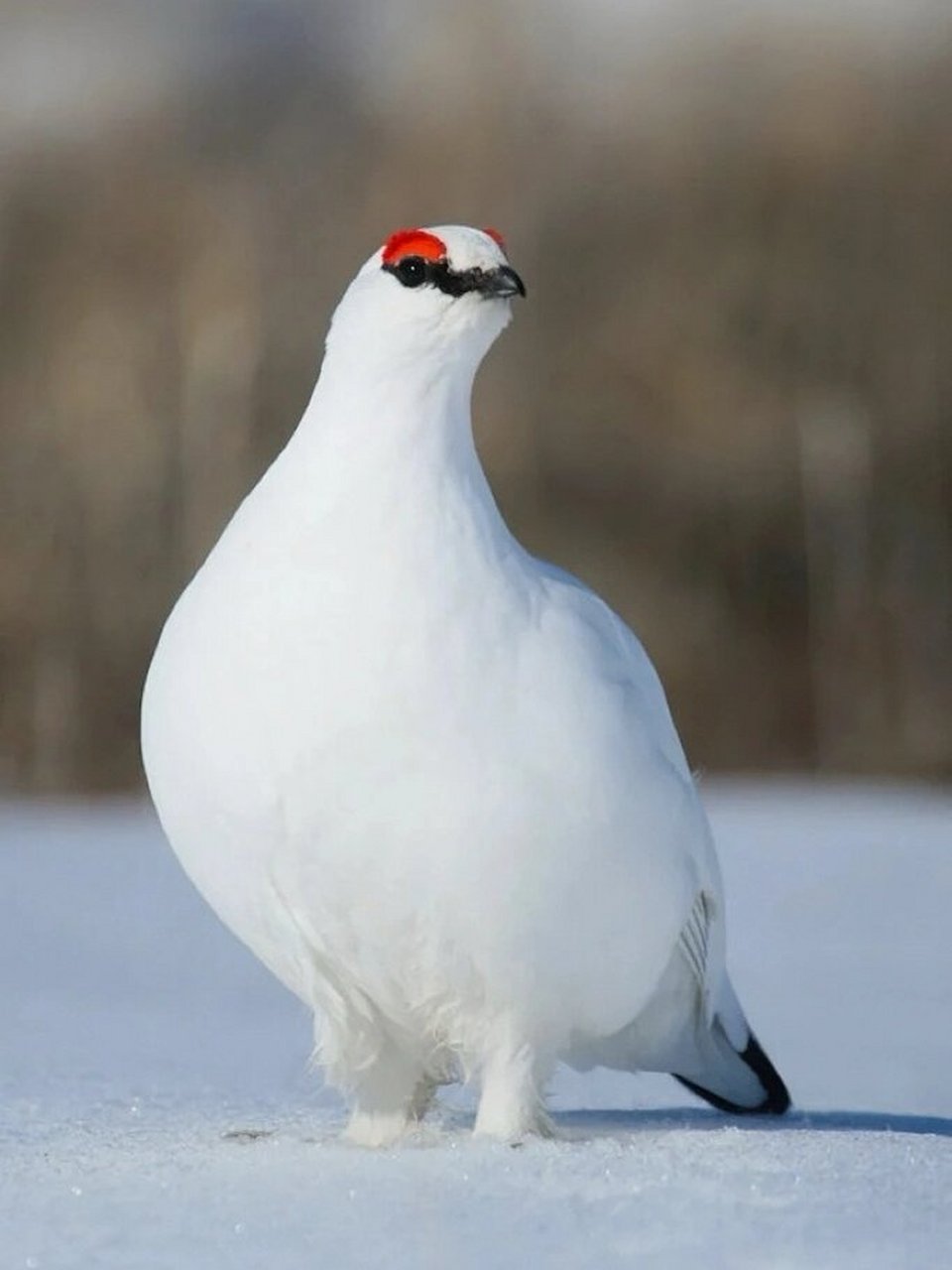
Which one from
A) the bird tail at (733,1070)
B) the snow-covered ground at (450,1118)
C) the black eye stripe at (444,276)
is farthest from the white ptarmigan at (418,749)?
the bird tail at (733,1070)

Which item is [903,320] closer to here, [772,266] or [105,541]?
[772,266]

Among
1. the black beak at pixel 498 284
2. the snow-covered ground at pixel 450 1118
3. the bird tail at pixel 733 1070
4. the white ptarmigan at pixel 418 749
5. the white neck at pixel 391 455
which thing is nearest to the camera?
the snow-covered ground at pixel 450 1118

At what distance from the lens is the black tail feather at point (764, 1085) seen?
3738 millimetres

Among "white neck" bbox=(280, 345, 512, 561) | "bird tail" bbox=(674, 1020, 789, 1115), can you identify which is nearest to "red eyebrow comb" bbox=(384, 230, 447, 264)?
"white neck" bbox=(280, 345, 512, 561)

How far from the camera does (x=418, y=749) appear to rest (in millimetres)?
2920

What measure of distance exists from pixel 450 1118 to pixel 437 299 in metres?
1.31

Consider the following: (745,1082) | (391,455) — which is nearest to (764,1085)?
(745,1082)

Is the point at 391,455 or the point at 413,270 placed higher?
the point at 413,270

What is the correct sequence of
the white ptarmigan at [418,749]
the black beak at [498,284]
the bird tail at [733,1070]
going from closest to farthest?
the white ptarmigan at [418,749]
the black beak at [498,284]
the bird tail at [733,1070]

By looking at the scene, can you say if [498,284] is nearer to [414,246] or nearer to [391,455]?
[414,246]

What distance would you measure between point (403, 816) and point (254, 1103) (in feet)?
3.45

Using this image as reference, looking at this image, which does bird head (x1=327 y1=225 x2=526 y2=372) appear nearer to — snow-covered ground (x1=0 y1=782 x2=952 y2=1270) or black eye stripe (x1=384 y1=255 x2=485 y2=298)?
black eye stripe (x1=384 y1=255 x2=485 y2=298)

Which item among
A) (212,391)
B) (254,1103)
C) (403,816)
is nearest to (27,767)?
(212,391)

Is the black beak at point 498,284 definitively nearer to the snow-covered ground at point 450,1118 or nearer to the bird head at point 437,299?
the bird head at point 437,299
